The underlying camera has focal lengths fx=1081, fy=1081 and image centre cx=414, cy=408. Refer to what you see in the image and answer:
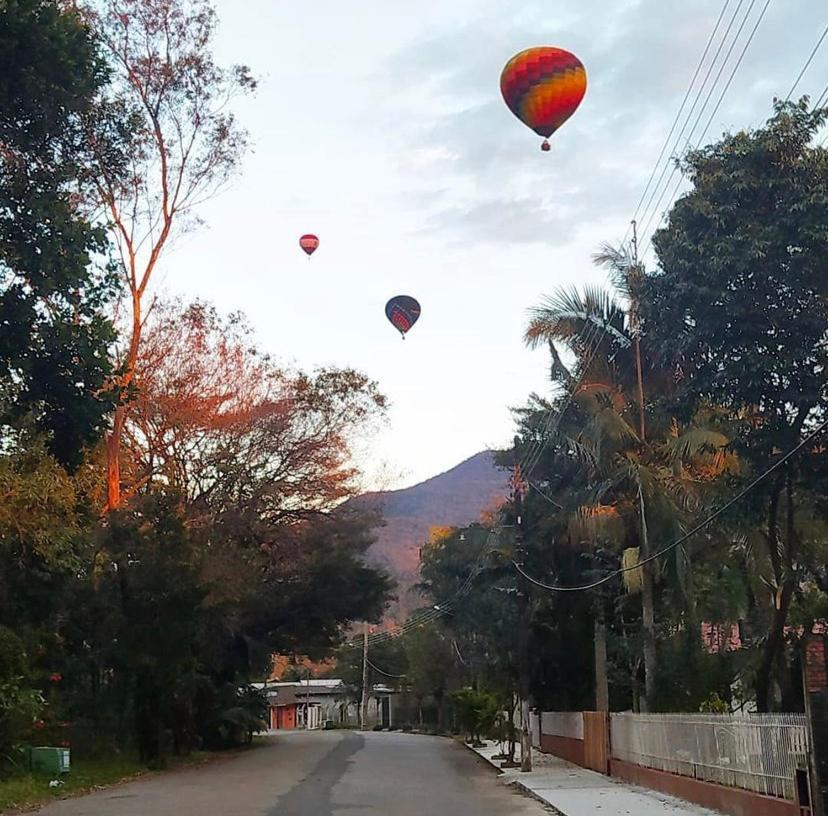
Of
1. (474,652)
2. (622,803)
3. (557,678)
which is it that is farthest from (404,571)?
(622,803)

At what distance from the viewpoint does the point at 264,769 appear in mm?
29359

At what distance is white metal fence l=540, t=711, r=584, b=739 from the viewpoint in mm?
30094

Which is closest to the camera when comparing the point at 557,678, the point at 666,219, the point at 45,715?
the point at 666,219

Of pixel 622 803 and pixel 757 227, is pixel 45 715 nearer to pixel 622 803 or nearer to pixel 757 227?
pixel 622 803

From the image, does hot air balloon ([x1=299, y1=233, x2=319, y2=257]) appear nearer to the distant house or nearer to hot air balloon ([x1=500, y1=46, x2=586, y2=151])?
hot air balloon ([x1=500, y1=46, x2=586, y2=151])

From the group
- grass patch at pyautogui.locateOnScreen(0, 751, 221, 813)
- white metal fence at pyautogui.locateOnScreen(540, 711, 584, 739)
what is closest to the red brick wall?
white metal fence at pyautogui.locateOnScreen(540, 711, 584, 739)

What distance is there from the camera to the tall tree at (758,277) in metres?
15.7

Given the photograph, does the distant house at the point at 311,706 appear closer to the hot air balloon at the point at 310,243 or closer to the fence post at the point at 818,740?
the hot air balloon at the point at 310,243

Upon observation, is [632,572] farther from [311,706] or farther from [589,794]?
[311,706]

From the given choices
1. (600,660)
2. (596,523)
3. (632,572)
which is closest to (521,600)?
(600,660)

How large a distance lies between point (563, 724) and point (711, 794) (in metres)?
17.6

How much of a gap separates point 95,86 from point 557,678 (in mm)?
27536

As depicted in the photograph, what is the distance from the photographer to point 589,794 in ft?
67.4

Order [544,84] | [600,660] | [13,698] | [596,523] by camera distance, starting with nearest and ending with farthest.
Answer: [544,84] < [13,698] < [596,523] < [600,660]
